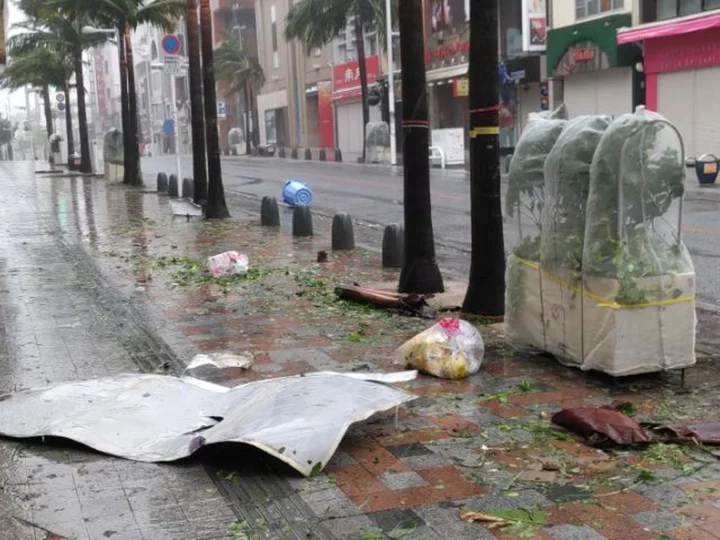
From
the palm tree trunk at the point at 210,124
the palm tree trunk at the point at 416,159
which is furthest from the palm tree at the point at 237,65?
the palm tree trunk at the point at 416,159

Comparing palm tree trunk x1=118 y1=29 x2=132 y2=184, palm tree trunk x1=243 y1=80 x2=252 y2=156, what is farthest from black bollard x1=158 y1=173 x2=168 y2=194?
palm tree trunk x1=243 y1=80 x2=252 y2=156

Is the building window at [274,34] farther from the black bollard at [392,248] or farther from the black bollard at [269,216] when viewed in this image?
the black bollard at [392,248]

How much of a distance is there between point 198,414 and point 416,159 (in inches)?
168

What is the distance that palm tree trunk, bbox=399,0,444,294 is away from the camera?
8.69 m

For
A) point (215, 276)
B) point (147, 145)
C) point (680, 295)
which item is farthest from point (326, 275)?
point (147, 145)

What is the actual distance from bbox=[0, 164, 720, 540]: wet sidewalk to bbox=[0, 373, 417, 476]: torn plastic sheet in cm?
12

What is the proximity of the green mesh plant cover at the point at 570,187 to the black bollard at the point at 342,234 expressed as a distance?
6.79 m

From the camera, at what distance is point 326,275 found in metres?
10.7

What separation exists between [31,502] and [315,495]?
130cm

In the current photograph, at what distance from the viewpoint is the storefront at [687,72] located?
27234mm

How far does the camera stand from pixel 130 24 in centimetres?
2739

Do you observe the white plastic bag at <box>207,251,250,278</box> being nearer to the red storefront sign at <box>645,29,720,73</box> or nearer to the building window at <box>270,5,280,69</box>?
the red storefront sign at <box>645,29,720,73</box>

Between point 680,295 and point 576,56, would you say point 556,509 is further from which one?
point 576,56

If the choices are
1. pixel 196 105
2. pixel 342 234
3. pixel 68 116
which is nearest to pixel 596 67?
pixel 196 105
